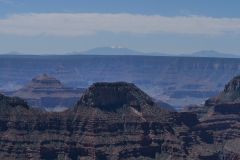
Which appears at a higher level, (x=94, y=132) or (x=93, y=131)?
(x=93, y=131)

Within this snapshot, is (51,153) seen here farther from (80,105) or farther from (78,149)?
(80,105)

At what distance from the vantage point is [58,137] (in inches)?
7328

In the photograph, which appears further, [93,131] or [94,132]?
[94,132]

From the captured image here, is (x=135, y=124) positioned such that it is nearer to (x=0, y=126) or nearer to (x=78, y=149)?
(x=78, y=149)

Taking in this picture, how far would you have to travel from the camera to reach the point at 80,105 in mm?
197625

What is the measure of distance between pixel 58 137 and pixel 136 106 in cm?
2582

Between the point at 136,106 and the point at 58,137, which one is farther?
the point at 136,106

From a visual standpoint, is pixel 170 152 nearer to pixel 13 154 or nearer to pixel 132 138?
pixel 132 138

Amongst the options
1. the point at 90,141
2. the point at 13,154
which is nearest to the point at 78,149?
the point at 90,141

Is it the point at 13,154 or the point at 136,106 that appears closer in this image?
the point at 13,154

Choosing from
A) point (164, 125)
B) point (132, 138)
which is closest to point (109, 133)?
point (132, 138)

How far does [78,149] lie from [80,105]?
56.4 ft

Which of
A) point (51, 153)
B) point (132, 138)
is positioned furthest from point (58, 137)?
point (132, 138)

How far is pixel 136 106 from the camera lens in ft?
654
